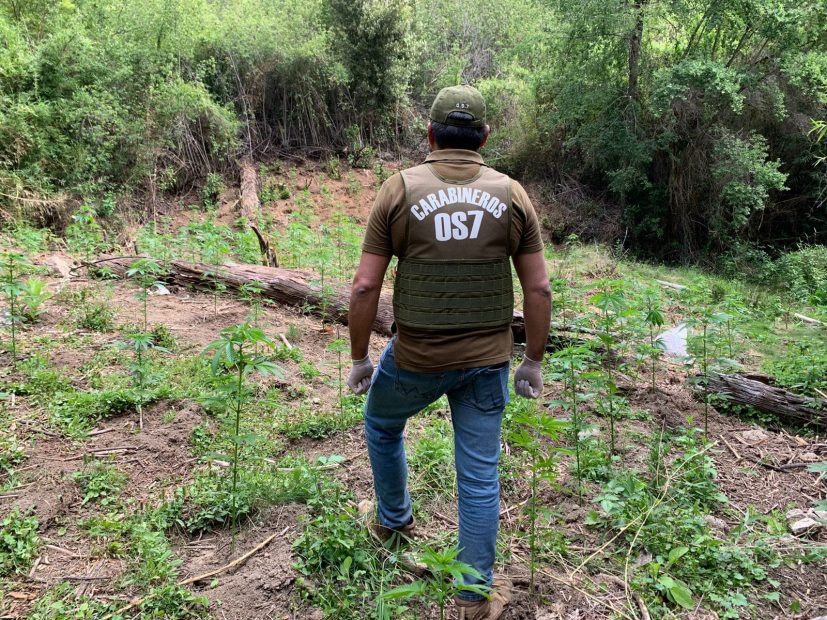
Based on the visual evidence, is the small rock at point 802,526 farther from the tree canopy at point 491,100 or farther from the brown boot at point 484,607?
the tree canopy at point 491,100

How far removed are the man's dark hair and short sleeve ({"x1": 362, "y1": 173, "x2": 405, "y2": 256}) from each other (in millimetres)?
215

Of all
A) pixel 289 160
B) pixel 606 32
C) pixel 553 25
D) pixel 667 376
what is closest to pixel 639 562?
pixel 667 376

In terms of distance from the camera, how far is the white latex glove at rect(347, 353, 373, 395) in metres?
2.16

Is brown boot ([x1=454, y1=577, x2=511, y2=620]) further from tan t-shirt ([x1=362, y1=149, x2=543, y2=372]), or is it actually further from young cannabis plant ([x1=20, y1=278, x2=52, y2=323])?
young cannabis plant ([x1=20, y1=278, x2=52, y2=323])

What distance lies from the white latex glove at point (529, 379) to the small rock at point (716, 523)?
1233 millimetres

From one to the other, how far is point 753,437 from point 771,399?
460mm

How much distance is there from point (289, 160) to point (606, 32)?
845 centimetres

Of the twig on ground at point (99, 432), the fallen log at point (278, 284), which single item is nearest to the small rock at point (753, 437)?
the fallen log at point (278, 284)

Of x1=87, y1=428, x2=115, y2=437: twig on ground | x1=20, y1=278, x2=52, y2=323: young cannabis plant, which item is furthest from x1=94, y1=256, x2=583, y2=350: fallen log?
x1=87, y1=428, x2=115, y2=437: twig on ground

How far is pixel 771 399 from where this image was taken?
3.97 meters

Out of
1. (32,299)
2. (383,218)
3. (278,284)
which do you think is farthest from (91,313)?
(383,218)

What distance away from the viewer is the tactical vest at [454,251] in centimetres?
193

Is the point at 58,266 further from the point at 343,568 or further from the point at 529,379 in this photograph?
the point at 529,379

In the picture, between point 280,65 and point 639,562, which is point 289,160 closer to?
point 280,65
